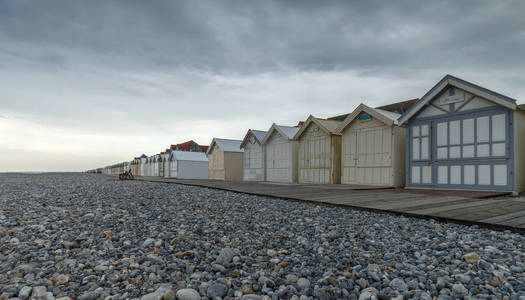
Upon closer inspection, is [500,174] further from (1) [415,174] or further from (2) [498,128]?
(1) [415,174]

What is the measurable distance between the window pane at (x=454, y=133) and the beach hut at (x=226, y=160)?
1774cm

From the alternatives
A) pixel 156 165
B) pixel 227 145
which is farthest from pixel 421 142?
pixel 156 165

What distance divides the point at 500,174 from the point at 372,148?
196 inches

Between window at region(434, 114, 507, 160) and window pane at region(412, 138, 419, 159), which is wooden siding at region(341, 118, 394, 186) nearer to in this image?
window pane at region(412, 138, 419, 159)

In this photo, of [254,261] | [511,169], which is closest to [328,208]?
[254,261]

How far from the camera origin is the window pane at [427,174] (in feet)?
37.1

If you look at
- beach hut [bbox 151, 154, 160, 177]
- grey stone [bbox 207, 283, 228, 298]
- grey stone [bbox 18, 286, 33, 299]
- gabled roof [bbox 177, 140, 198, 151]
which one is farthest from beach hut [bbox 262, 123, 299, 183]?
gabled roof [bbox 177, 140, 198, 151]

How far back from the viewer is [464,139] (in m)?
10.4

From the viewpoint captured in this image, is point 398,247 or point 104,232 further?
point 104,232

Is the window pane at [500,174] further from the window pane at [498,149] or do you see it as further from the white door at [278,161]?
the white door at [278,161]

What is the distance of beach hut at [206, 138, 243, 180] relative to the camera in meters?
25.0

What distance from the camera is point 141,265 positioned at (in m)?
3.01

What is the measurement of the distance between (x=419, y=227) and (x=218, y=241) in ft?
10.6

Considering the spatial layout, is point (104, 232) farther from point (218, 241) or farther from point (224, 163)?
point (224, 163)
